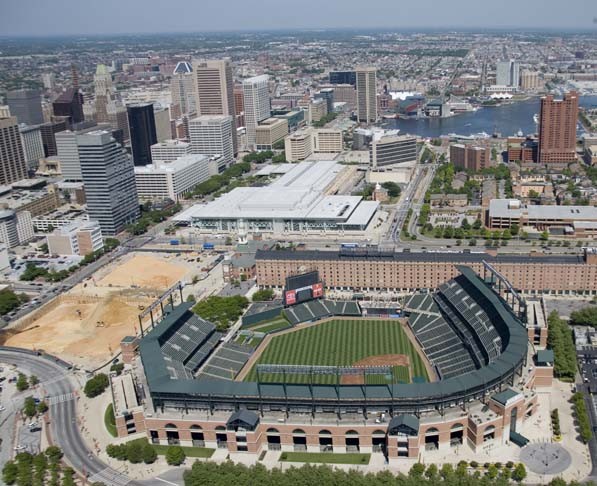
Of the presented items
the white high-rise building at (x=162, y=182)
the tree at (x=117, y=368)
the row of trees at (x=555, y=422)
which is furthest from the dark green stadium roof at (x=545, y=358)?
the white high-rise building at (x=162, y=182)

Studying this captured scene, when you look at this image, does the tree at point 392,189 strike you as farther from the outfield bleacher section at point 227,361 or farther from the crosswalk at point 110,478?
the crosswalk at point 110,478

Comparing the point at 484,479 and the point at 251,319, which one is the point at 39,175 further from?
the point at 484,479

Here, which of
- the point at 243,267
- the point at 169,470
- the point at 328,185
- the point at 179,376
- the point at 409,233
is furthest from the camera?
the point at 328,185

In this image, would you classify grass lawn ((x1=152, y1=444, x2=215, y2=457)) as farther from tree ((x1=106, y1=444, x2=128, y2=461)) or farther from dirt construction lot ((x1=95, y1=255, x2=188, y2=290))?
dirt construction lot ((x1=95, y1=255, x2=188, y2=290))

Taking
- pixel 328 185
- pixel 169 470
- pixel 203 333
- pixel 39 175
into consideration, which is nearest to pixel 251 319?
pixel 203 333

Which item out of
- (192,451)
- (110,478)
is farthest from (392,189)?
(110,478)
